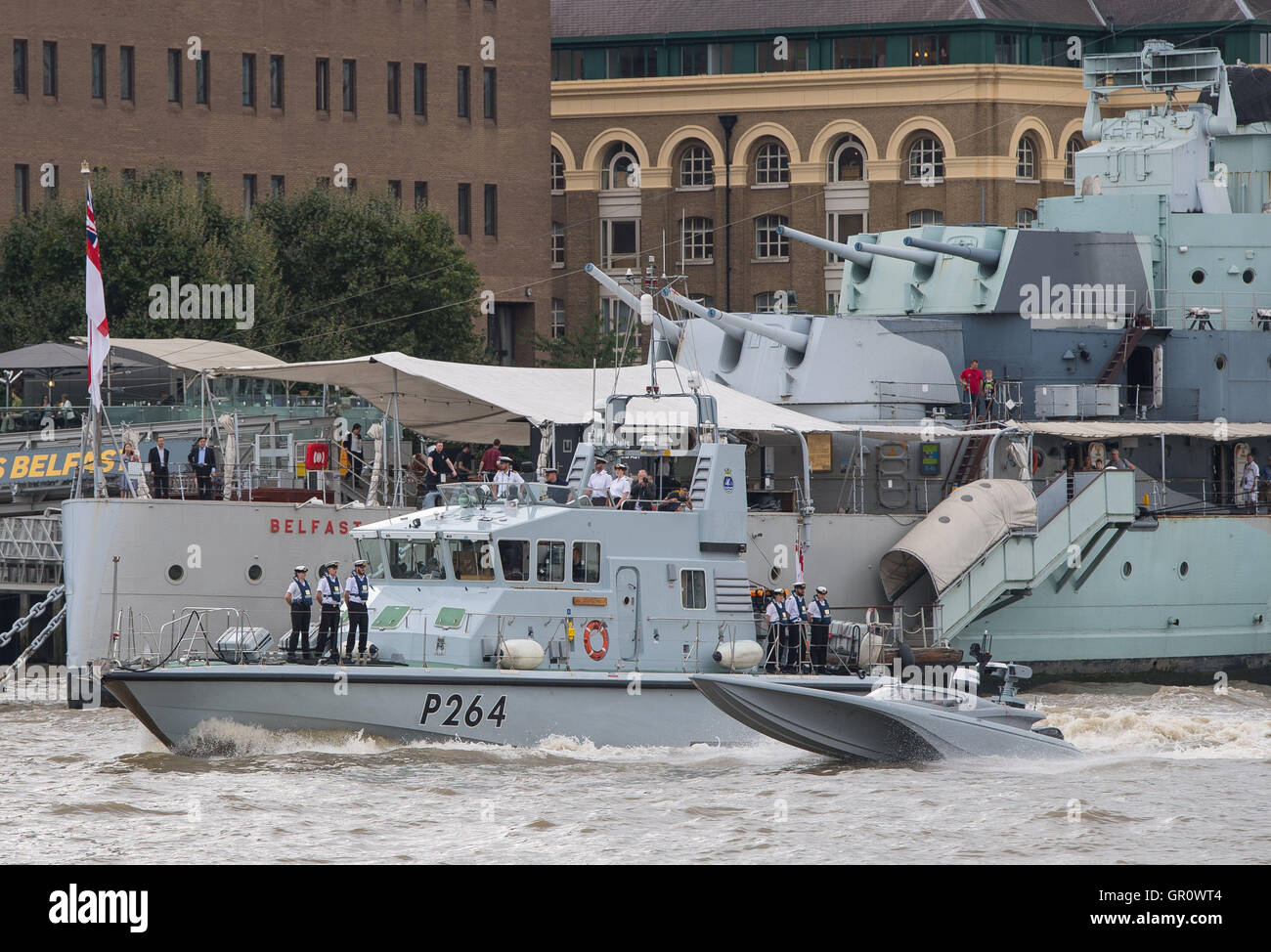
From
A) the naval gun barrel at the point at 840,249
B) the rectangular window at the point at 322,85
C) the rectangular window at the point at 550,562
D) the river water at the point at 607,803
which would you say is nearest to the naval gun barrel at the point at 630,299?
the naval gun barrel at the point at 840,249

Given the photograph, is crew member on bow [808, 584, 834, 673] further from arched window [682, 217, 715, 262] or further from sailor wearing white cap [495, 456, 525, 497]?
arched window [682, 217, 715, 262]

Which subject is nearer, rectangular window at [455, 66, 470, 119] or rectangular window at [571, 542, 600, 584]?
rectangular window at [571, 542, 600, 584]

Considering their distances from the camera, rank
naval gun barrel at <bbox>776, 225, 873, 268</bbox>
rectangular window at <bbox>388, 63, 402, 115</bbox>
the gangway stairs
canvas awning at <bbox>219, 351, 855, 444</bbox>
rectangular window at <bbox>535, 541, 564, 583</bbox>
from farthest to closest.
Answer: rectangular window at <bbox>388, 63, 402, 115</bbox> < naval gun barrel at <bbox>776, 225, 873, 268</bbox> < the gangway stairs < canvas awning at <bbox>219, 351, 855, 444</bbox> < rectangular window at <bbox>535, 541, 564, 583</bbox>

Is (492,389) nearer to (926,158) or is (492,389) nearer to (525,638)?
(525,638)

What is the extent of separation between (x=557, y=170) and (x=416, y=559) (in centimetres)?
5751

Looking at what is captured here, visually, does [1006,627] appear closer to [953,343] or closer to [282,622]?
[953,343]

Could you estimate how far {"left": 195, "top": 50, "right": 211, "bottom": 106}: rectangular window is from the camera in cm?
→ 6281

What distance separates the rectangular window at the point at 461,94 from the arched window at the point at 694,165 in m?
15.1

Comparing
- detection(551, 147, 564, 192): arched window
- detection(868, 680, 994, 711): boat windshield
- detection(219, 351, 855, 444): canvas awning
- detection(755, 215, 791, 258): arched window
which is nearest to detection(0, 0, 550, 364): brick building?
detection(551, 147, 564, 192): arched window

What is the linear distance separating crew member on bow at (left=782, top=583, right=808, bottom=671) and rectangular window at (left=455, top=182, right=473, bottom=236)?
42649mm

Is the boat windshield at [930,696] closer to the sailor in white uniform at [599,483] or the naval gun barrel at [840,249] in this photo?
the sailor in white uniform at [599,483]

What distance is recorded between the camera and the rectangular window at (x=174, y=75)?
62.1m

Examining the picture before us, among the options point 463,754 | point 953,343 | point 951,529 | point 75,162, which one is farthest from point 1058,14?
point 463,754

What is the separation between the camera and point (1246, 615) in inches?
1588
